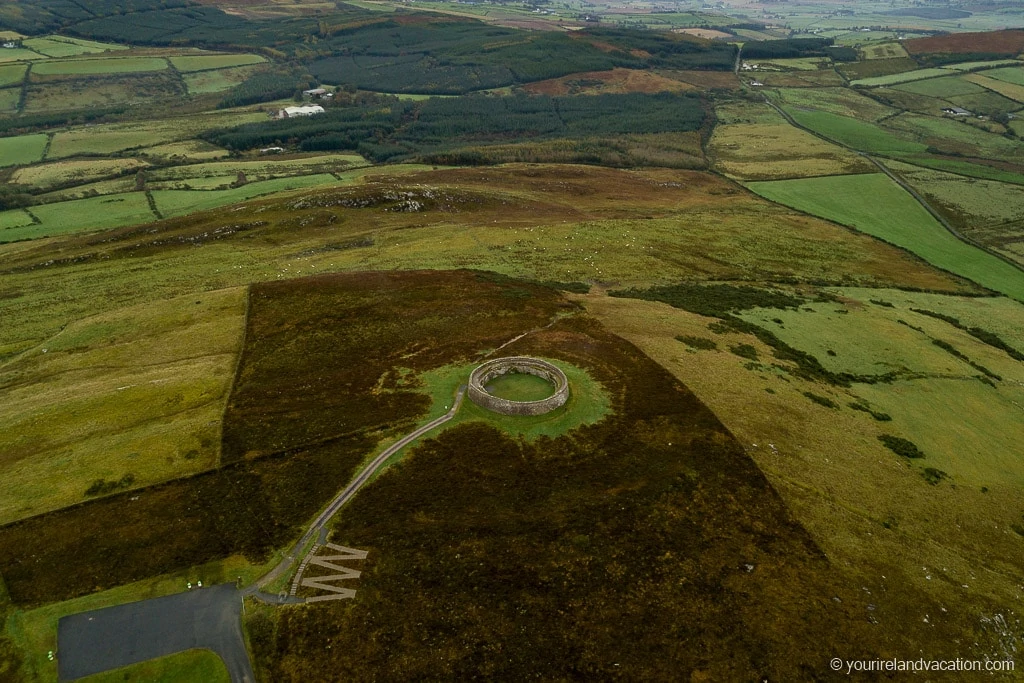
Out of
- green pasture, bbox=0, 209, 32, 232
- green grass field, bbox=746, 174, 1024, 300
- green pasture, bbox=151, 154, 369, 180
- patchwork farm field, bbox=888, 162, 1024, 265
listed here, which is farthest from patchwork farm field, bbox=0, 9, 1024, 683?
green pasture, bbox=151, 154, 369, 180

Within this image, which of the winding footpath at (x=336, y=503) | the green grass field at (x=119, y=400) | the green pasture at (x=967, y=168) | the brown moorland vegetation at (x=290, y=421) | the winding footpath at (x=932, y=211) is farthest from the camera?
the green pasture at (x=967, y=168)

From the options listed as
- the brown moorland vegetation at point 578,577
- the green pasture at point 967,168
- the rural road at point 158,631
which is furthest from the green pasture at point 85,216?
the green pasture at point 967,168

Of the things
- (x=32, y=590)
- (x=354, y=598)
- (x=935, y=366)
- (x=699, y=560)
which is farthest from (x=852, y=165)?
(x=32, y=590)

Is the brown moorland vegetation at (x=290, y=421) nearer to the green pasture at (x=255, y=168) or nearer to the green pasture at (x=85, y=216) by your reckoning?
the green pasture at (x=85, y=216)

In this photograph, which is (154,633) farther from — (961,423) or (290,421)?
(961,423)

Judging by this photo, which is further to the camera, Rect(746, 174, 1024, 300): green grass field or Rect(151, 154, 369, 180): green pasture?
Rect(151, 154, 369, 180): green pasture

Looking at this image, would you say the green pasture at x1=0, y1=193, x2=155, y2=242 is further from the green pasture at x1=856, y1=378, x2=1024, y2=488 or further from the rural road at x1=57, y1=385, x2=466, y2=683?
the green pasture at x1=856, y1=378, x2=1024, y2=488
